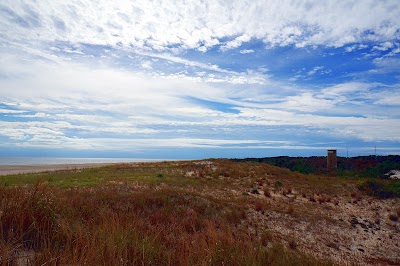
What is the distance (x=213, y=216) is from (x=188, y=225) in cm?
190

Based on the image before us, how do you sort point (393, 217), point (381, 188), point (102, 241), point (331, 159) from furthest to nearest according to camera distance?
point (331, 159) → point (381, 188) → point (393, 217) → point (102, 241)

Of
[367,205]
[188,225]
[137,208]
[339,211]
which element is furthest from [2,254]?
[367,205]

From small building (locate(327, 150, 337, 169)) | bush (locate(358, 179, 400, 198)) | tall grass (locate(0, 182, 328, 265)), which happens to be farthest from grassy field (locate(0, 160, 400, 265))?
small building (locate(327, 150, 337, 169))

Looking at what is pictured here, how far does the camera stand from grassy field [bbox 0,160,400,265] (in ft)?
18.7

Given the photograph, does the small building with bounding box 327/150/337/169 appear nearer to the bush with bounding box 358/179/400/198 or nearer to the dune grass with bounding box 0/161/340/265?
the bush with bounding box 358/179/400/198

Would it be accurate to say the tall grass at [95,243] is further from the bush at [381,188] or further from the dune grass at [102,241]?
the bush at [381,188]

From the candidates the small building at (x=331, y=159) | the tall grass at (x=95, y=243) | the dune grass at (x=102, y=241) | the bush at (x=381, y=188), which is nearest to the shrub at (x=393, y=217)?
the bush at (x=381, y=188)

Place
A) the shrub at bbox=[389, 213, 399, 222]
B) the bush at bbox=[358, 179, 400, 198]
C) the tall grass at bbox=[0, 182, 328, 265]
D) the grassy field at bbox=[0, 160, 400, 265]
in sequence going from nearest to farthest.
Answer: the tall grass at bbox=[0, 182, 328, 265] → the grassy field at bbox=[0, 160, 400, 265] → the shrub at bbox=[389, 213, 399, 222] → the bush at bbox=[358, 179, 400, 198]

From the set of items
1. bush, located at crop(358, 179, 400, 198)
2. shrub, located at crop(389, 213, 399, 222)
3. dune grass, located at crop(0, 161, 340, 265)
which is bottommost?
shrub, located at crop(389, 213, 399, 222)

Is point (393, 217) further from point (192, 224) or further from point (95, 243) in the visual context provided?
point (95, 243)

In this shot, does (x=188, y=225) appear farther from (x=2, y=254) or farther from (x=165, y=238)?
(x=2, y=254)

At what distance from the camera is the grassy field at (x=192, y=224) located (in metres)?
5.70

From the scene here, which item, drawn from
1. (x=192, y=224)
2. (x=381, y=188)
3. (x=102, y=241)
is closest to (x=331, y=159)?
(x=381, y=188)

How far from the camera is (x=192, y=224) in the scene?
997 cm
